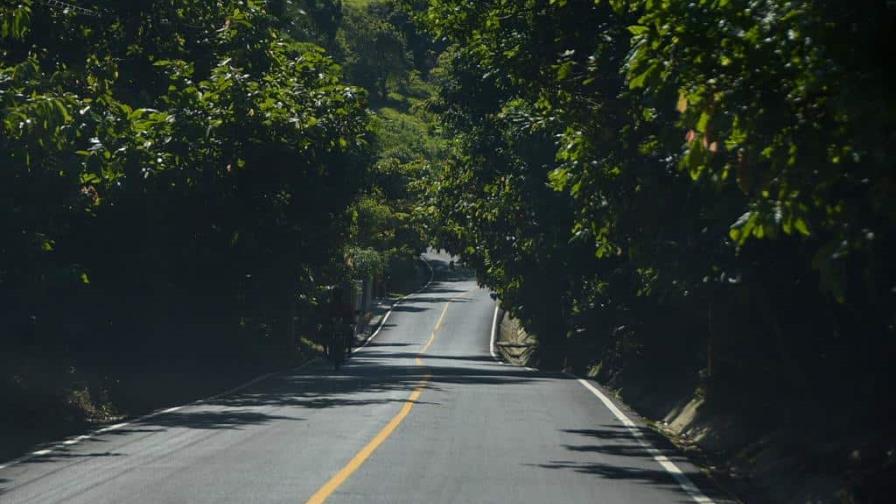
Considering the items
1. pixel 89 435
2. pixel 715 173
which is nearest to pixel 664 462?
pixel 715 173

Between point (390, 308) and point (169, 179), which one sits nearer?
point (169, 179)

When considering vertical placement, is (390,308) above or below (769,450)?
above

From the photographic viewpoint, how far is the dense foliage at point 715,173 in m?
9.21

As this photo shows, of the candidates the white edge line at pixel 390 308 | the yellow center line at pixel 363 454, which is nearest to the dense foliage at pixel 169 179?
the yellow center line at pixel 363 454

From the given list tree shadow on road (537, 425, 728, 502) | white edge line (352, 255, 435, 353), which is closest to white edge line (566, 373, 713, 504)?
tree shadow on road (537, 425, 728, 502)

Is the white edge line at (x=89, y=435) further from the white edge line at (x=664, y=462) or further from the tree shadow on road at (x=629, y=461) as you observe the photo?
the white edge line at (x=664, y=462)

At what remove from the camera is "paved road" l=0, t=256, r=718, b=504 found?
12.4 m

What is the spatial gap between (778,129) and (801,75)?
0.49 m

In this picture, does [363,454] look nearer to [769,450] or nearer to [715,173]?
[769,450]

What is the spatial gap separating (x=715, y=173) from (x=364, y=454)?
19.9 ft

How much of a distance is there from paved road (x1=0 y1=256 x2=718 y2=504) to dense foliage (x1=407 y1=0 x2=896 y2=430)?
2529 mm

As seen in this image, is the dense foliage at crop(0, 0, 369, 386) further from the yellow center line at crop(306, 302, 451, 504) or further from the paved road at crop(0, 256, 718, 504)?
the yellow center line at crop(306, 302, 451, 504)

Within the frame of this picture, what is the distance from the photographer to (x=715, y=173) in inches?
425

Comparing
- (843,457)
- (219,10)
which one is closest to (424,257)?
(219,10)
